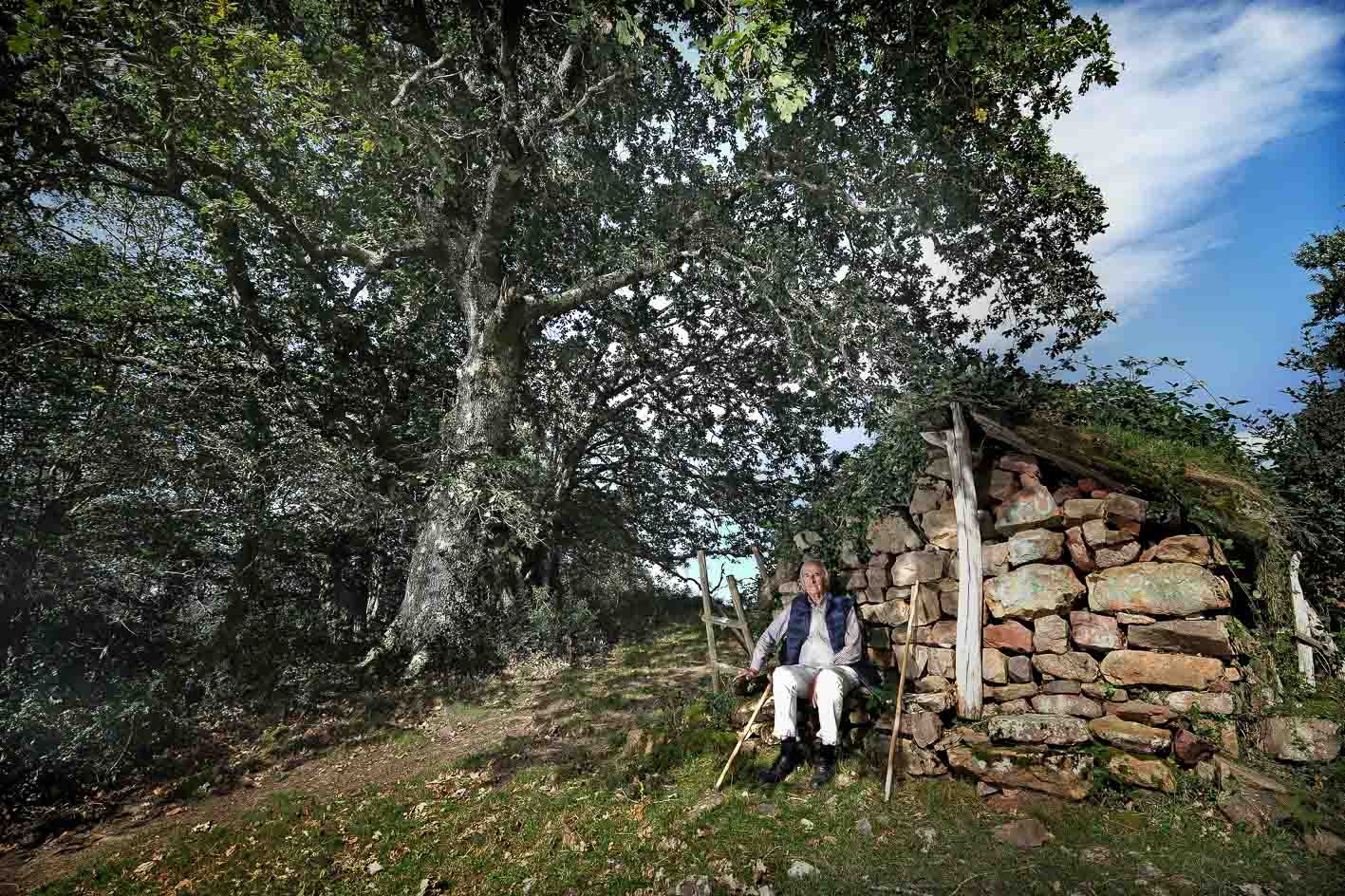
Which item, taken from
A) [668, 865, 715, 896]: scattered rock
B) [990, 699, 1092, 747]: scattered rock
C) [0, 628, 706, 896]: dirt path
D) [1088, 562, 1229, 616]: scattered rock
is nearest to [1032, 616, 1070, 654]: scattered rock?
[1088, 562, 1229, 616]: scattered rock

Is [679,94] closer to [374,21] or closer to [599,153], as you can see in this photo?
[599,153]

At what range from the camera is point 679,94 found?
10.3 meters

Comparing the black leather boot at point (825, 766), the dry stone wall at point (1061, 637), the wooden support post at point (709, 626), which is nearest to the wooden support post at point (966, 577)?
the dry stone wall at point (1061, 637)

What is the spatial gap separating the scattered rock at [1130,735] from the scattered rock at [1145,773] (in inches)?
4.8

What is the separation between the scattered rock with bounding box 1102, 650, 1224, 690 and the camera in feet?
15.4

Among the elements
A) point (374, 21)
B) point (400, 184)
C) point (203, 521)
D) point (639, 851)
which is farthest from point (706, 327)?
point (639, 851)

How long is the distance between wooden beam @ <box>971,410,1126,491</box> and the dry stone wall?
11 centimetres

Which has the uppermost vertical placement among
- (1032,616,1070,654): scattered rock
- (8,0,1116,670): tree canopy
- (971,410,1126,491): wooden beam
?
(8,0,1116,670): tree canopy

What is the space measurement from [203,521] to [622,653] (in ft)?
21.6

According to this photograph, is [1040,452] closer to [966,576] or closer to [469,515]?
[966,576]

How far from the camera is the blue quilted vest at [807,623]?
5773 millimetres

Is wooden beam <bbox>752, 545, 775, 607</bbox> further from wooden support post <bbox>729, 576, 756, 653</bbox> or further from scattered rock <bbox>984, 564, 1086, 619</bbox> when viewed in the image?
scattered rock <bbox>984, 564, 1086, 619</bbox>

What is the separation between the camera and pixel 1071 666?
5172 millimetres

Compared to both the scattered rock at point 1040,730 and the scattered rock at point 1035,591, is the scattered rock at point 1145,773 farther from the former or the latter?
the scattered rock at point 1035,591
